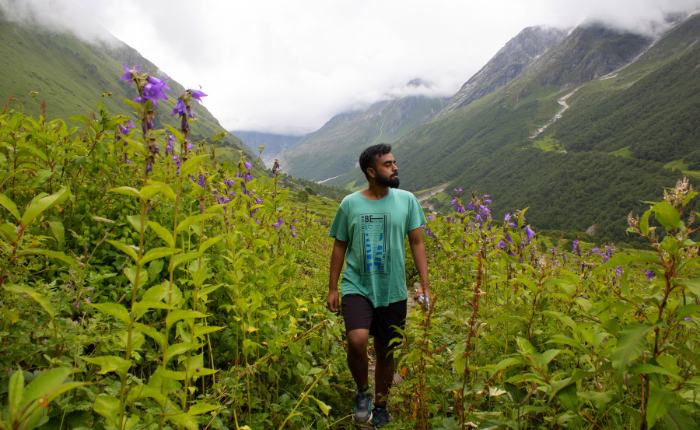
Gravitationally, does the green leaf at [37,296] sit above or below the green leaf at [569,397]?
above

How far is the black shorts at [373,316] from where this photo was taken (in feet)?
10.3

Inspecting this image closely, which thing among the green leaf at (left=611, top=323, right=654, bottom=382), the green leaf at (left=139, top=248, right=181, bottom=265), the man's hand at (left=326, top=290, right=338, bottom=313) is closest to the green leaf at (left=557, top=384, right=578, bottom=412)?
the green leaf at (left=611, top=323, right=654, bottom=382)

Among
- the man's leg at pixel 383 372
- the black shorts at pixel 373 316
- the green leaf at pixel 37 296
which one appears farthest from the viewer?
the man's leg at pixel 383 372

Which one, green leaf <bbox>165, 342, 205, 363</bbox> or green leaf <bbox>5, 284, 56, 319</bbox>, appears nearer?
green leaf <bbox>5, 284, 56, 319</bbox>

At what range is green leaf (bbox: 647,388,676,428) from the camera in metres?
→ 1.37

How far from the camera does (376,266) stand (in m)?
3.34

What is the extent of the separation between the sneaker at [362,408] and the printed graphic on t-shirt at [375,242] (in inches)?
46.4

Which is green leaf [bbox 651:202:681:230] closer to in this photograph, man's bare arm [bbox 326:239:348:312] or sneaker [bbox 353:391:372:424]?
man's bare arm [bbox 326:239:348:312]

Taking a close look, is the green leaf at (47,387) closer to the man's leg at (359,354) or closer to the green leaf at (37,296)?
the green leaf at (37,296)

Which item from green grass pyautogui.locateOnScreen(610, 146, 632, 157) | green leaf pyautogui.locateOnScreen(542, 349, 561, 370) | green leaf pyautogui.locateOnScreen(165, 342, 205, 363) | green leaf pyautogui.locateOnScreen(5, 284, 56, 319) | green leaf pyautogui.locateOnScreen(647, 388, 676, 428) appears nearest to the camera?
green leaf pyautogui.locateOnScreen(5, 284, 56, 319)

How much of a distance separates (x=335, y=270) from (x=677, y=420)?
8.80 feet

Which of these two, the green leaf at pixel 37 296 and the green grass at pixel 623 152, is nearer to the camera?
the green leaf at pixel 37 296

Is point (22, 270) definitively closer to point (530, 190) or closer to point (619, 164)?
point (530, 190)

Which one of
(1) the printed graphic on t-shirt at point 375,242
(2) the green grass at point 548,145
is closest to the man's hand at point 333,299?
(1) the printed graphic on t-shirt at point 375,242
